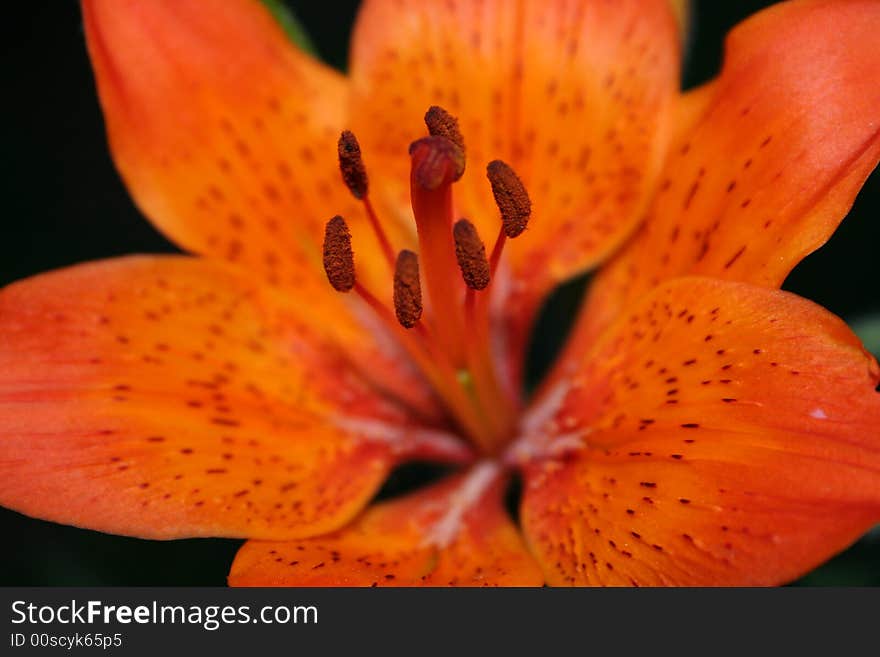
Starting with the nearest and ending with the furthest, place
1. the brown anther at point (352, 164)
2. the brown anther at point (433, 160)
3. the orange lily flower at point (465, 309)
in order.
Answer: the orange lily flower at point (465, 309)
the brown anther at point (433, 160)
the brown anther at point (352, 164)

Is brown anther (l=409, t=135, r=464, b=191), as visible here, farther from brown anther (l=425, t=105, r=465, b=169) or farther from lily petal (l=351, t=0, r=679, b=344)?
lily petal (l=351, t=0, r=679, b=344)

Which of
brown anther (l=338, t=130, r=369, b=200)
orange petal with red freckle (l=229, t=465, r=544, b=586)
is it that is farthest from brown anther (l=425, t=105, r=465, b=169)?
orange petal with red freckle (l=229, t=465, r=544, b=586)

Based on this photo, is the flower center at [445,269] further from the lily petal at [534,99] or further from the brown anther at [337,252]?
the lily petal at [534,99]

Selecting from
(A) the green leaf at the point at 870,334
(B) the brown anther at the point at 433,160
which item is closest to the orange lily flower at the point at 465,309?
(B) the brown anther at the point at 433,160

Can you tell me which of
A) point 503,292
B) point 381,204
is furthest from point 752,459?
point 381,204

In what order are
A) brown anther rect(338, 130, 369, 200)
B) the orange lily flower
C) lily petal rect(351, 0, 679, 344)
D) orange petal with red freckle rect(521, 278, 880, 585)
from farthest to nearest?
lily petal rect(351, 0, 679, 344), brown anther rect(338, 130, 369, 200), the orange lily flower, orange petal with red freckle rect(521, 278, 880, 585)
